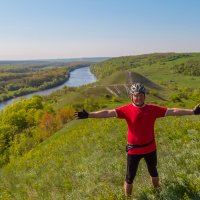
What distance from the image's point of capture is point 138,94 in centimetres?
738

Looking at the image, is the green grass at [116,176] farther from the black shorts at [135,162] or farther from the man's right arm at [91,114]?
the man's right arm at [91,114]

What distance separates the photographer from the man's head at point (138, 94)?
290 inches

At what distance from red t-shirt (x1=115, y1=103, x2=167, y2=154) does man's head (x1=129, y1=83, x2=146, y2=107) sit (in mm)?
139

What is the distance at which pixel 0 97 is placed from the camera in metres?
160

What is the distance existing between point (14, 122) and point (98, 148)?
5748cm

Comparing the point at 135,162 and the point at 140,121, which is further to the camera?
the point at 135,162

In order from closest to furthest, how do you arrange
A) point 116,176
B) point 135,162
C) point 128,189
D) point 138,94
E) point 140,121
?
1. point 138,94
2. point 140,121
3. point 135,162
4. point 128,189
5. point 116,176

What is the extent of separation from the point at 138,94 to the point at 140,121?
26.2 inches

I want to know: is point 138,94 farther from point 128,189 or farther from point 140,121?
point 128,189

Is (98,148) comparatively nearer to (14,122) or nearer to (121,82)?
(14,122)

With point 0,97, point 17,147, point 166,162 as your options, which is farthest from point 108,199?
point 0,97

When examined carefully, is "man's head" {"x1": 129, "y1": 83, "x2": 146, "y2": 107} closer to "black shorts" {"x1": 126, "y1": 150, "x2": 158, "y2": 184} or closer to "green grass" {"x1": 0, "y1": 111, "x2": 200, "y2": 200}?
"black shorts" {"x1": 126, "y1": 150, "x2": 158, "y2": 184}

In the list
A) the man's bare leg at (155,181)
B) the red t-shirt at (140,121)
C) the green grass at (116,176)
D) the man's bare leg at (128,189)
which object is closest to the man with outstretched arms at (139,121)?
the red t-shirt at (140,121)

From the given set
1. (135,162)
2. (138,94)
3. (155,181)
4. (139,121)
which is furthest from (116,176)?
(138,94)
